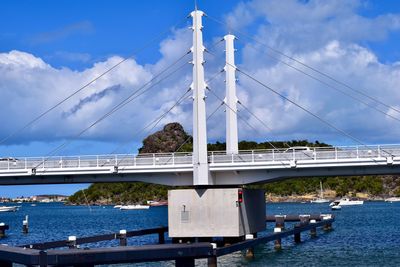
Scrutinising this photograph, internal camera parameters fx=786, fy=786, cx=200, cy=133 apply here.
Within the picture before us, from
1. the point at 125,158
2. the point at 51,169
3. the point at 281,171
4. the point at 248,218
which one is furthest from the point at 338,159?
the point at 51,169

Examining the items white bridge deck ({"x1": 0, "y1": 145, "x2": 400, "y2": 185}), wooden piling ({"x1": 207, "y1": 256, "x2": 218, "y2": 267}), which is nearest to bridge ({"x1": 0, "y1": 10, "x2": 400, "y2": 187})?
white bridge deck ({"x1": 0, "y1": 145, "x2": 400, "y2": 185})

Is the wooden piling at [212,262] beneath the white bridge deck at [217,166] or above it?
beneath

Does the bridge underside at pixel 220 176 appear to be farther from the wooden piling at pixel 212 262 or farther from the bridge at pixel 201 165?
the wooden piling at pixel 212 262

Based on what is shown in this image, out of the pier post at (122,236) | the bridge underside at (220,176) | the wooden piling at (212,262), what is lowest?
the wooden piling at (212,262)

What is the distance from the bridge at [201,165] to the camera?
59.1 m

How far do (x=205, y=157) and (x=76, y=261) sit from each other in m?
27.0

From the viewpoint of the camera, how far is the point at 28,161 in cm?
6519

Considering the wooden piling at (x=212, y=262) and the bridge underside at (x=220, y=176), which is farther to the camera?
the bridge underside at (x=220, y=176)

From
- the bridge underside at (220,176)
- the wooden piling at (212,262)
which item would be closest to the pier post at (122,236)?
the bridge underside at (220,176)

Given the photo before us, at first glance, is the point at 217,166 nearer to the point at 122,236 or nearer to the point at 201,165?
Result: the point at 201,165

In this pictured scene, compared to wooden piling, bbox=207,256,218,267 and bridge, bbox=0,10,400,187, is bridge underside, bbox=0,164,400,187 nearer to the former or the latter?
bridge, bbox=0,10,400,187

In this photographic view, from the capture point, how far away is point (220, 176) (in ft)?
206

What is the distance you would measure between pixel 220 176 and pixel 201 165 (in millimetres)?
2617

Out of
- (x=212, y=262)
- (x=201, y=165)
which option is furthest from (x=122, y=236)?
(x=212, y=262)
